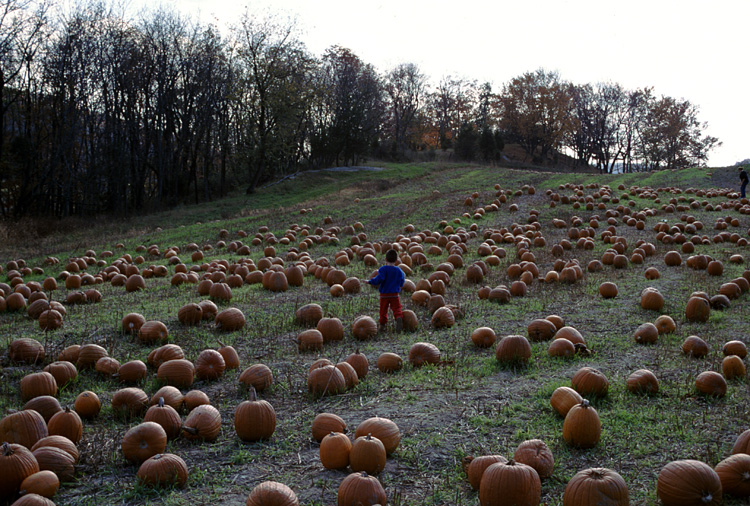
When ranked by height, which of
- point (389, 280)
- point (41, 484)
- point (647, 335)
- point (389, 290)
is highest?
point (389, 280)

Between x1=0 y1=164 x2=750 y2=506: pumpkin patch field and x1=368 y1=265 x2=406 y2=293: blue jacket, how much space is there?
444 millimetres

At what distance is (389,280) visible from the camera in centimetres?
812

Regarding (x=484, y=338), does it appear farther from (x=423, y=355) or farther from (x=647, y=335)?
(x=647, y=335)

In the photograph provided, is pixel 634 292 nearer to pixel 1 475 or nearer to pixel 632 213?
pixel 1 475

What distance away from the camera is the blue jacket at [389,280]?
8094 millimetres

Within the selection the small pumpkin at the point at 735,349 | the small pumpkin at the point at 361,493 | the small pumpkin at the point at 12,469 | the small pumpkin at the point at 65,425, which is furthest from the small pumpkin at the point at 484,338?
the small pumpkin at the point at 12,469

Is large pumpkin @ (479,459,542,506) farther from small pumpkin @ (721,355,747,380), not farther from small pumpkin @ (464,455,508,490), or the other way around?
small pumpkin @ (721,355,747,380)

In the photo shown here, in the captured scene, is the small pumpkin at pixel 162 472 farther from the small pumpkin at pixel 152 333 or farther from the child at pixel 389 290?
the child at pixel 389 290

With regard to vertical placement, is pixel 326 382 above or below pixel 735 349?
below

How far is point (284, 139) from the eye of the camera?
129 ft

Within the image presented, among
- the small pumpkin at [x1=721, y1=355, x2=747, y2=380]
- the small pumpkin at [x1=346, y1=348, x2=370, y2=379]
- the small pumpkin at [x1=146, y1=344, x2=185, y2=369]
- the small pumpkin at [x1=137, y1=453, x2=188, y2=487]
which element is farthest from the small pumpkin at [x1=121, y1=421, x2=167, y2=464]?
the small pumpkin at [x1=721, y1=355, x2=747, y2=380]

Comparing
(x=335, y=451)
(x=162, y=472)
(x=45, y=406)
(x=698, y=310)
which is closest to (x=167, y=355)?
(x=45, y=406)

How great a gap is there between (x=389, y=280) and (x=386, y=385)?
8.56 ft

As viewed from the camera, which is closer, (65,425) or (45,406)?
(65,425)
